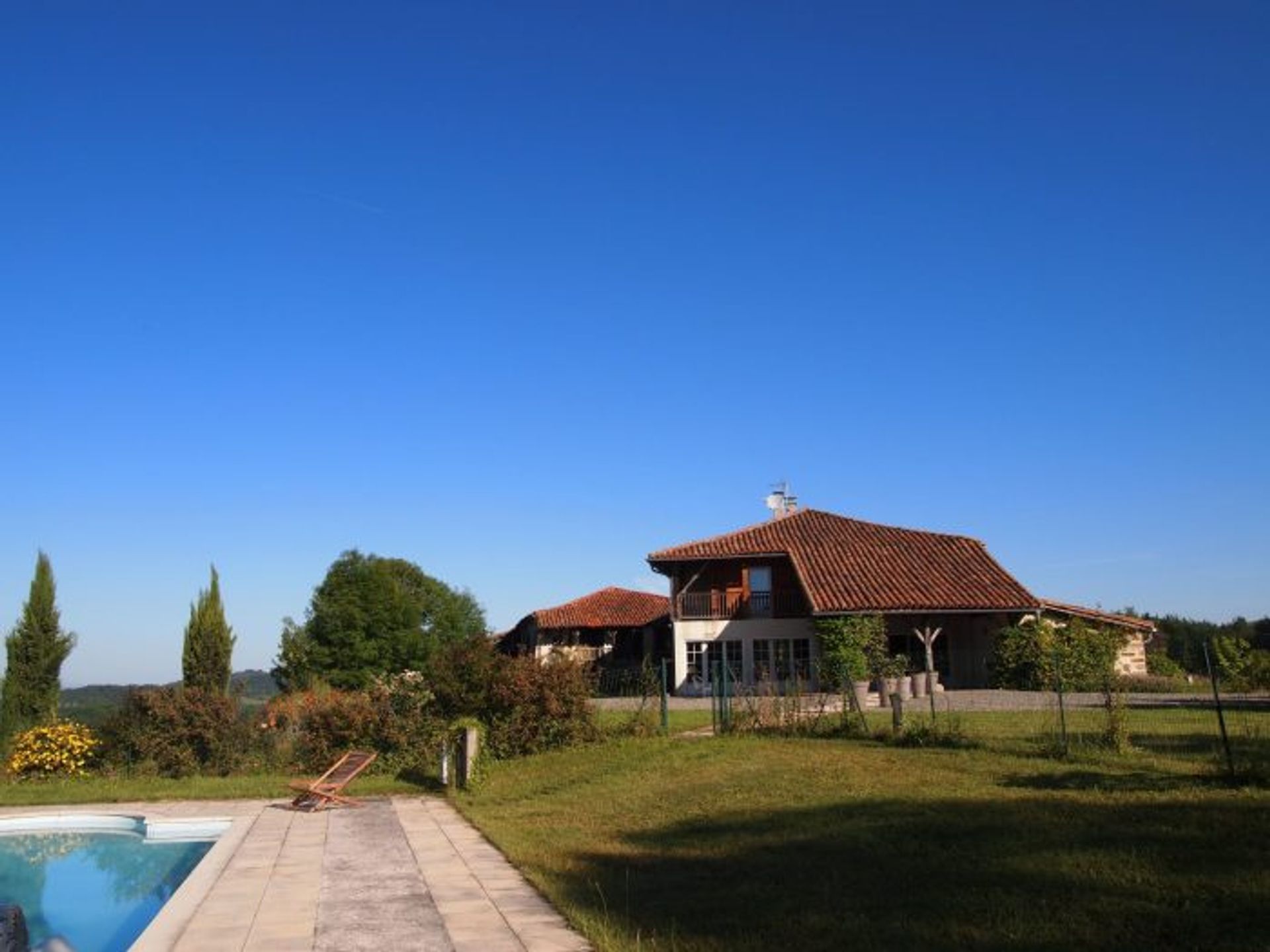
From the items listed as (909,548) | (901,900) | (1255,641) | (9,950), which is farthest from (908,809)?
(909,548)

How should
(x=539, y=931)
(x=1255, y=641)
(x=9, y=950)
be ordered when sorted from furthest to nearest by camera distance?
1. (x=1255, y=641)
2. (x=539, y=931)
3. (x=9, y=950)

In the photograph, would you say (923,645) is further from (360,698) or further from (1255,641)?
(360,698)

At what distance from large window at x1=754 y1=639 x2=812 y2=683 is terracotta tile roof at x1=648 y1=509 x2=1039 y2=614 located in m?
2.75

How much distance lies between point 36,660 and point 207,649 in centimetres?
360

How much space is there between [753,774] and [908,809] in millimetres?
3088

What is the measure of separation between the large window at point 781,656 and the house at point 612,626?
891 cm

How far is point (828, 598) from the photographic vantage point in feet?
97.9

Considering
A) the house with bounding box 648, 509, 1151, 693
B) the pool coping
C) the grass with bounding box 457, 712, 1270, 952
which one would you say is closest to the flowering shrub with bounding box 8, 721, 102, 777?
the pool coping

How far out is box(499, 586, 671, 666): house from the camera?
43.8 m

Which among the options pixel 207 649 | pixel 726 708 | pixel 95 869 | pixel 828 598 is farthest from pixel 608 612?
pixel 95 869

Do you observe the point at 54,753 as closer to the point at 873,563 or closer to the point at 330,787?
the point at 330,787

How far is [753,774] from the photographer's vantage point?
40.4 feet

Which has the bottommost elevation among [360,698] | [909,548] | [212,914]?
[212,914]

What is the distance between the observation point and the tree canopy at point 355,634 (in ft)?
158
